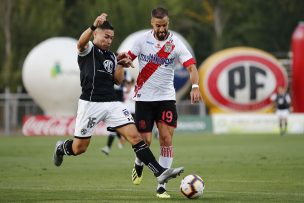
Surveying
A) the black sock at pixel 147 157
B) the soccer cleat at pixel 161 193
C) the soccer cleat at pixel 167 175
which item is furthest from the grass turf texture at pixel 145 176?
the black sock at pixel 147 157

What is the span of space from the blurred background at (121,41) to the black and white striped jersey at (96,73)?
29905 mm

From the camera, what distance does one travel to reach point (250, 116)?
4441cm

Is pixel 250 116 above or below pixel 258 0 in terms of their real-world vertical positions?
below

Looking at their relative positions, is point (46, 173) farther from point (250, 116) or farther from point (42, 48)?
point (42, 48)

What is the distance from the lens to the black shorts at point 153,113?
46.0 feet

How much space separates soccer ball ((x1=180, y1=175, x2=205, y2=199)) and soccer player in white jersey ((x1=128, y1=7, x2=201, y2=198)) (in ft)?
3.52

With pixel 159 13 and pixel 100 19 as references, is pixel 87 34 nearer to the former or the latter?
pixel 100 19

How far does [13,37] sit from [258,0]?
21882 mm

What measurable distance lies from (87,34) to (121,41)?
44646 millimetres

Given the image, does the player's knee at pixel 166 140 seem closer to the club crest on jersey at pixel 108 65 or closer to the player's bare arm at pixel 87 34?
the club crest on jersey at pixel 108 65

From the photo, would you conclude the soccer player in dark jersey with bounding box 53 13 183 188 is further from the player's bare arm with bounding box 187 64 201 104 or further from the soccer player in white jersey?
the player's bare arm with bounding box 187 64 201 104

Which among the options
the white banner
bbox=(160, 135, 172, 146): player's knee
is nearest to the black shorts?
bbox=(160, 135, 172, 146): player's knee

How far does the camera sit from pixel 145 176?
17.3 meters

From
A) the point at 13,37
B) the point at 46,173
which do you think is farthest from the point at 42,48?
the point at 46,173
